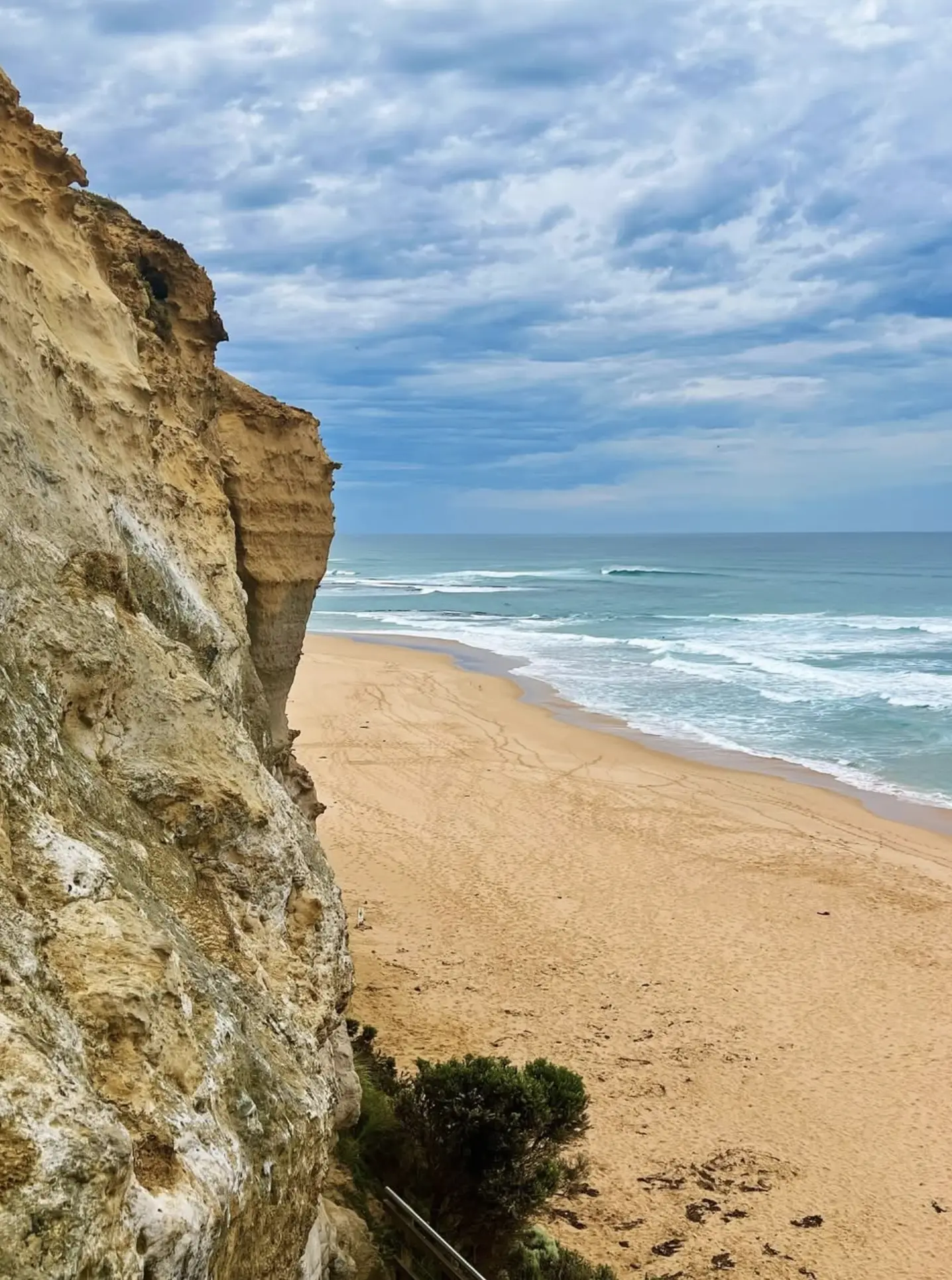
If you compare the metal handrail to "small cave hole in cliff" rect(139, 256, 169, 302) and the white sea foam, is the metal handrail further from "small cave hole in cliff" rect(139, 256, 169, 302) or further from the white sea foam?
the white sea foam

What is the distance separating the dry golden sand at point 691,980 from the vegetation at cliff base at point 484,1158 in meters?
1.17

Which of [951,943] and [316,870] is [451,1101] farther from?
[951,943]

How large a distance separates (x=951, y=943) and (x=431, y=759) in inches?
516

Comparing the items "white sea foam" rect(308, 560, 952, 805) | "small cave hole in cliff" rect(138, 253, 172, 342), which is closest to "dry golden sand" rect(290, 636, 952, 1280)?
"white sea foam" rect(308, 560, 952, 805)

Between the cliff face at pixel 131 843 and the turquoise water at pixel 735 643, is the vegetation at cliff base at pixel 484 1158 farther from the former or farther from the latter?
the turquoise water at pixel 735 643

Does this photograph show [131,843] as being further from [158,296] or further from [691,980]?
[691,980]

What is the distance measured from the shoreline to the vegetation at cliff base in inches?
599

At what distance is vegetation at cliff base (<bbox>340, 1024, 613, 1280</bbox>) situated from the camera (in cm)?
722

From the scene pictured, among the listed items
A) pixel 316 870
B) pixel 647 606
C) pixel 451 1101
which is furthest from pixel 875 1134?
pixel 647 606

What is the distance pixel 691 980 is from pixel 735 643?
38.2m

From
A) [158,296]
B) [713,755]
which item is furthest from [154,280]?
[713,755]

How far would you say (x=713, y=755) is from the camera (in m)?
26.1

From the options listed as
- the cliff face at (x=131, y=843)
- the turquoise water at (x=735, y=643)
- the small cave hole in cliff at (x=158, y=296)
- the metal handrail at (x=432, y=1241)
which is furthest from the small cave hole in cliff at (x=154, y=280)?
the turquoise water at (x=735, y=643)

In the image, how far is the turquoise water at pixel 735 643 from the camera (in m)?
28.3
